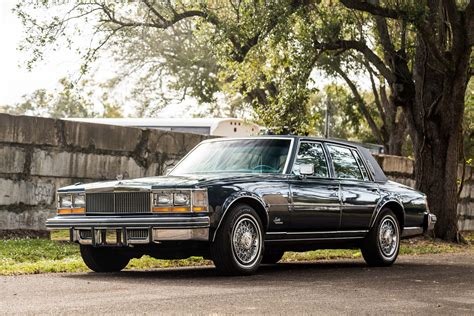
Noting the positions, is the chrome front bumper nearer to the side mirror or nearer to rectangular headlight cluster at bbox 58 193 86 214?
rectangular headlight cluster at bbox 58 193 86 214

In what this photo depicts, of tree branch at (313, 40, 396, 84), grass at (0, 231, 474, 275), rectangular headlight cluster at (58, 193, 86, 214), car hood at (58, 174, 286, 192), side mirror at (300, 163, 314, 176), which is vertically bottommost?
grass at (0, 231, 474, 275)

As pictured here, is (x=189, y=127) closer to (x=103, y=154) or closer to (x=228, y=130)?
(x=228, y=130)

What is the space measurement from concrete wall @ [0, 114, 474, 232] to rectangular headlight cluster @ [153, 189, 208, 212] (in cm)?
456

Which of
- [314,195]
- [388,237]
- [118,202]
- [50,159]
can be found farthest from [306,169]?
[50,159]

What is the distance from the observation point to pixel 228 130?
30.8 m

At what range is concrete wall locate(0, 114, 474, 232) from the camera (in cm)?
1463

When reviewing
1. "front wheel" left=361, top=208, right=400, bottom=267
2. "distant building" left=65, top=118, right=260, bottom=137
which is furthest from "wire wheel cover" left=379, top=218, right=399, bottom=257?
"distant building" left=65, top=118, right=260, bottom=137

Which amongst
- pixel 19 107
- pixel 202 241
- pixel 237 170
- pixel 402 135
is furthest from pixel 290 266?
pixel 19 107

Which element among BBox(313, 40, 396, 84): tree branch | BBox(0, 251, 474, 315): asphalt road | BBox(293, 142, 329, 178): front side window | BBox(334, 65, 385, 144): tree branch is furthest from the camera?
BBox(334, 65, 385, 144): tree branch

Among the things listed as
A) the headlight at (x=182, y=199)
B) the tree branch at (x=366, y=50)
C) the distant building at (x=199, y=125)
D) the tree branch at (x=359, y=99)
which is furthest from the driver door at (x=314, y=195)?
the tree branch at (x=359, y=99)

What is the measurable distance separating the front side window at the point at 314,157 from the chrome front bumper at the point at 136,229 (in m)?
2.18

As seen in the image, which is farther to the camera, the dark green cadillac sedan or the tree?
the tree

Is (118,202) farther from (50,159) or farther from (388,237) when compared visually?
(50,159)

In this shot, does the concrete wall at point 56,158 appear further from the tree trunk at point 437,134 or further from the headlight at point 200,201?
the tree trunk at point 437,134
